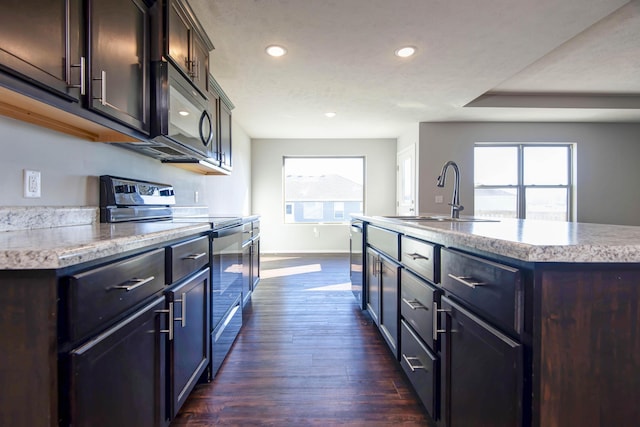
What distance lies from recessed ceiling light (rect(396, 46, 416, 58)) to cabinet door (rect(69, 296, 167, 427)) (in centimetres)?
255

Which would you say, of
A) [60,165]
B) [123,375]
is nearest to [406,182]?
[60,165]

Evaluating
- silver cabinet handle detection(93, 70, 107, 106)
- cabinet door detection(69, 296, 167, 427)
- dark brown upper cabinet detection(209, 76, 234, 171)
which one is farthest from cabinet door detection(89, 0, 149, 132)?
dark brown upper cabinet detection(209, 76, 234, 171)

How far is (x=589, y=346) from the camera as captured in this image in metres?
0.70

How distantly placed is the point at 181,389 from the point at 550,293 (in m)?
1.34

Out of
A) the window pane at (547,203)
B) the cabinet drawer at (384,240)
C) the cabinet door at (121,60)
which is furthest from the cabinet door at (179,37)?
the window pane at (547,203)

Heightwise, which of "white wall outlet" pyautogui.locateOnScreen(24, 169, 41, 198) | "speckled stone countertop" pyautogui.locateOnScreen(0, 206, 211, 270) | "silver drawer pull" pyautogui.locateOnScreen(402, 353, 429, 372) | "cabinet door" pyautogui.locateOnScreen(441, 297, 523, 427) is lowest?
"silver drawer pull" pyautogui.locateOnScreen(402, 353, 429, 372)

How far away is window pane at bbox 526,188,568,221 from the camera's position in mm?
5051

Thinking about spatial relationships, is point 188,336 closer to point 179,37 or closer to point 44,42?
point 44,42

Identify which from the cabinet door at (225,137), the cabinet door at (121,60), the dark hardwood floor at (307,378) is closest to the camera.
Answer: the cabinet door at (121,60)

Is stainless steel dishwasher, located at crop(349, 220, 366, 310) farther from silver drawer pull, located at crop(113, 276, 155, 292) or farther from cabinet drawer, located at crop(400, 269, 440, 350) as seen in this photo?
silver drawer pull, located at crop(113, 276, 155, 292)

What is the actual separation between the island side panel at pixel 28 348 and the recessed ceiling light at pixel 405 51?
8.96ft

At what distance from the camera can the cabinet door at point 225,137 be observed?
294 cm

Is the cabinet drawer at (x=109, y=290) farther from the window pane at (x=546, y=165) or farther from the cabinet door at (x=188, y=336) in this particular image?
the window pane at (x=546, y=165)

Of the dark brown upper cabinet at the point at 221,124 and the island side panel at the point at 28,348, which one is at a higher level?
the dark brown upper cabinet at the point at 221,124
